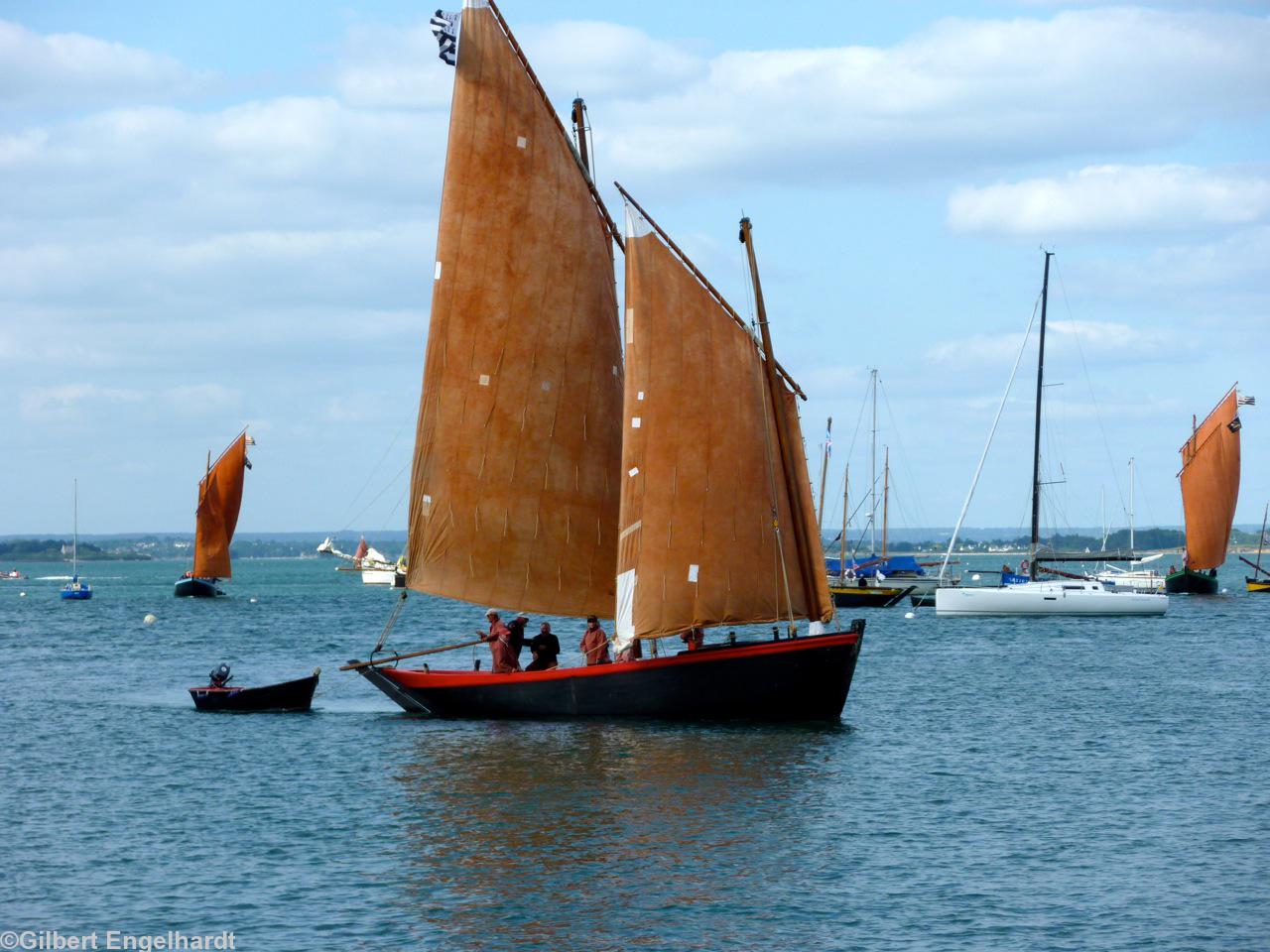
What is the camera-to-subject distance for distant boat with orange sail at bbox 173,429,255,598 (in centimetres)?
13188

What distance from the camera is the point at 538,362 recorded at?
44500 millimetres

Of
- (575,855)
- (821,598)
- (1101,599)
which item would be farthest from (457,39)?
(1101,599)

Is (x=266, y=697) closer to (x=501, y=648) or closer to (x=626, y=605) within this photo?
(x=501, y=648)

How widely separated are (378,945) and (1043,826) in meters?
14.4

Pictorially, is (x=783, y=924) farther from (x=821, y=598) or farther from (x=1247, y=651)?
(x=1247, y=651)

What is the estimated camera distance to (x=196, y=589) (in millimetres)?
144625

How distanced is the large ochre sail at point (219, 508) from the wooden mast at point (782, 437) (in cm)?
9353

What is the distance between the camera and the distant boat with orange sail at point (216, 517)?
132 m

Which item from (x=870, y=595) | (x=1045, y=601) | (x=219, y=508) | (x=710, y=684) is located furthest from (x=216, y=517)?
(x=710, y=684)

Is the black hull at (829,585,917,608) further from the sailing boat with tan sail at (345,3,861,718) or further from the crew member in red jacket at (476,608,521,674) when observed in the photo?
the sailing boat with tan sail at (345,3,861,718)

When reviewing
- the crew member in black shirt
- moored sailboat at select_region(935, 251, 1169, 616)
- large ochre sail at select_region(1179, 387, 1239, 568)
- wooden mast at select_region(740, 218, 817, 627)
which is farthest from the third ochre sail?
the crew member in black shirt

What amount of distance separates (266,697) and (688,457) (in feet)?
54.6

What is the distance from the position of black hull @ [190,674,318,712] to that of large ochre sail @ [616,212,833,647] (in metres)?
12.8

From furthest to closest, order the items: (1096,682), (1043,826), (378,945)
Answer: (1096,682)
(1043,826)
(378,945)
